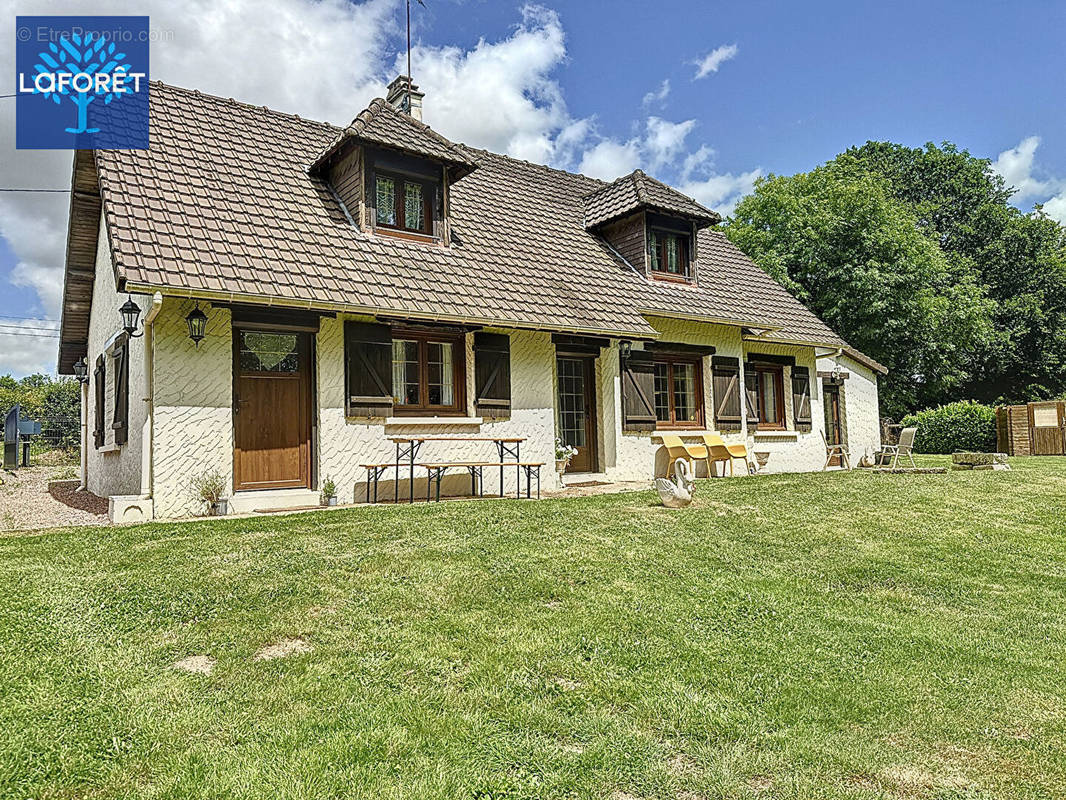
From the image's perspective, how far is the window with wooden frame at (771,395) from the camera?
1616cm

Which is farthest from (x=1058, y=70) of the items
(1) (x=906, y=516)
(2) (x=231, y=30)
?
(2) (x=231, y=30)

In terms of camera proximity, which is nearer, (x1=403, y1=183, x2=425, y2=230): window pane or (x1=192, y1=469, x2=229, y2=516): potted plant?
(x1=192, y1=469, x2=229, y2=516): potted plant

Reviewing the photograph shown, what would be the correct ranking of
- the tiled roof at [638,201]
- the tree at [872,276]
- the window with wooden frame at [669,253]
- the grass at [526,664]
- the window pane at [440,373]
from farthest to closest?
1. the tree at [872,276]
2. the window with wooden frame at [669,253]
3. the tiled roof at [638,201]
4. the window pane at [440,373]
5. the grass at [526,664]

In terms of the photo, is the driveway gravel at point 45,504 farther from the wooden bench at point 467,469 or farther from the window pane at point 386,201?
the window pane at point 386,201

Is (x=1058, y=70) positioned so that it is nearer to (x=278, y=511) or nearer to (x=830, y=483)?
(x=830, y=483)

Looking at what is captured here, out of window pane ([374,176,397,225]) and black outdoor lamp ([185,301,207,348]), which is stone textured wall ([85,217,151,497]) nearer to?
black outdoor lamp ([185,301,207,348])

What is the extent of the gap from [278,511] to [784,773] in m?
7.32

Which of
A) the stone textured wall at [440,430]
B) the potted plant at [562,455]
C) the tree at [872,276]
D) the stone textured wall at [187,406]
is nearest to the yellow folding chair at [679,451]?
the potted plant at [562,455]

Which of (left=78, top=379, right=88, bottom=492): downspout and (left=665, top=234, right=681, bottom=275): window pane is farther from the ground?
(left=665, top=234, right=681, bottom=275): window pane

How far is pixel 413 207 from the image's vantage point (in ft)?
38.5

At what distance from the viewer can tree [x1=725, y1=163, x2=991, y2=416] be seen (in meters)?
26.0

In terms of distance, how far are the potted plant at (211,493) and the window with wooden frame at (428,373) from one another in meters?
2.59

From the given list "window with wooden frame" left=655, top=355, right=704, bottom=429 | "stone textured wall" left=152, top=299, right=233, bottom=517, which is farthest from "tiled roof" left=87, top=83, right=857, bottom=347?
"window with wooden frame" left=655, top=355, right=704, bottom=429

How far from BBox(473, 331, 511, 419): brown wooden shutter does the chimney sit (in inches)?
253
